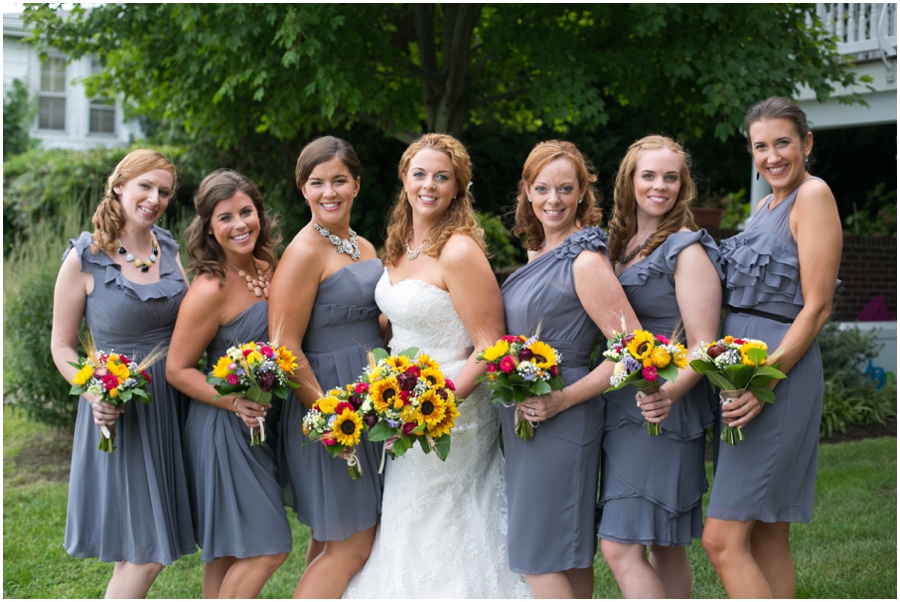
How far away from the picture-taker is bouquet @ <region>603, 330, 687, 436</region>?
10.6 feet

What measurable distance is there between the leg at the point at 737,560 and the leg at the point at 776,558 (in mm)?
248

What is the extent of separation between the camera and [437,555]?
389cm

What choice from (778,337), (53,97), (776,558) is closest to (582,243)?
(778,337)

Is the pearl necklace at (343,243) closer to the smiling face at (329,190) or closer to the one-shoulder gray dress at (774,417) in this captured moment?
the smiling face at (329,190)

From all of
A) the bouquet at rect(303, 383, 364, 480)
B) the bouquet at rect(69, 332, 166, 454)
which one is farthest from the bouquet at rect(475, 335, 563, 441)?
the bouquet at rect(69, 332, 166, 454)

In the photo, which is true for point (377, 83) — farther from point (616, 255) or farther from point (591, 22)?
point (616, 255)

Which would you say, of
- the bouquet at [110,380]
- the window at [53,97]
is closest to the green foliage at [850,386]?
the bouquet at [110,380]

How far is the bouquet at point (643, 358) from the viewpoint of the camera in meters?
3.24

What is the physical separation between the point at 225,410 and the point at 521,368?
1.54 metres

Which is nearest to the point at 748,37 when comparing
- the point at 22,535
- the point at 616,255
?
the point at 616,255

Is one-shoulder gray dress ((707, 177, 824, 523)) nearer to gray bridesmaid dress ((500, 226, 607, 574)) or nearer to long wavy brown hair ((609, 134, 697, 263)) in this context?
long wavy brown hair ((609, 134, 697, 263))

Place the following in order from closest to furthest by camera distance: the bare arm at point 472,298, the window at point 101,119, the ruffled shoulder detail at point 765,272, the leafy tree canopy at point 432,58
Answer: the ruffled shoulder detail at point 765,272 < the bare arm at point 472,298 < the leafy tree canopy at point 432,58 < the window at point 101,119

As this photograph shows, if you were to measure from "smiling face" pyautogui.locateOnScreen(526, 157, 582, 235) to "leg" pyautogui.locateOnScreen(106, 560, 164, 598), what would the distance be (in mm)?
2511

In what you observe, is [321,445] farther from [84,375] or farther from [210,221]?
[210,221]
